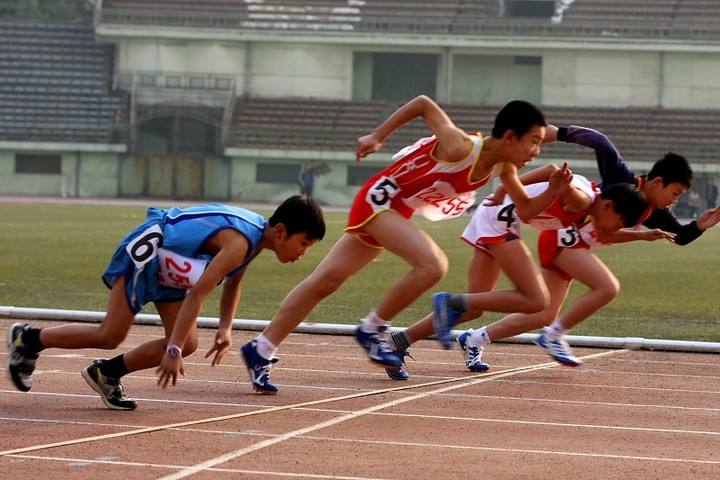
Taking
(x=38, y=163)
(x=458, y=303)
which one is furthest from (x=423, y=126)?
(x=458, y=303)

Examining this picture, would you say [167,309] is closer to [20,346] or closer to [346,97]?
[20,346]

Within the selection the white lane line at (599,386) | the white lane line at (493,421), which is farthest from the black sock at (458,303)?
the white lane line at (493,421)

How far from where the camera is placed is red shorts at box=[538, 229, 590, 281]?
32.3ft

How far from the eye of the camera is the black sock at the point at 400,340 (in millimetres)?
9234

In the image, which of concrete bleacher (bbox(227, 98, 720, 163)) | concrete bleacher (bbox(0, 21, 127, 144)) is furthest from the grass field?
concrete bleacher (bbox(0, 21, 127, 144))

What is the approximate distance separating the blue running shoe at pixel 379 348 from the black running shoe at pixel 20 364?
6.89 feet

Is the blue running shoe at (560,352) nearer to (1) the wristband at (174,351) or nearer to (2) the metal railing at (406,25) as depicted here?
(1) the wristband at (174,351)

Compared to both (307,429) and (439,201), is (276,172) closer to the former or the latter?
(439,201)

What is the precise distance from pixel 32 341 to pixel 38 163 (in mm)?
51270

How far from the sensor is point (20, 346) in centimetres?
781

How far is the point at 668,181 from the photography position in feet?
31.0

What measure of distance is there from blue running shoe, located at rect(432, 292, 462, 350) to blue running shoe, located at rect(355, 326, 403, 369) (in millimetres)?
318

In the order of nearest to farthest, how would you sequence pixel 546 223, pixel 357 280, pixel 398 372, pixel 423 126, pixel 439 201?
pixel 439 201 → pixel 398 372 → pixel 546 223 → pixel 357 280 → pixel 423 126

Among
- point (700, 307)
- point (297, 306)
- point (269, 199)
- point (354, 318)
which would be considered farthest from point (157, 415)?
point (269, 199)
